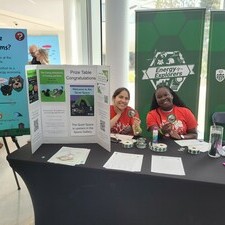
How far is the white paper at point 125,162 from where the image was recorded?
1403 mm

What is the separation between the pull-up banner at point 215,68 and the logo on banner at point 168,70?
276mm

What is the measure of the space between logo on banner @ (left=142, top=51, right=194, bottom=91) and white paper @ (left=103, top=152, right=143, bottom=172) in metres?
1.76

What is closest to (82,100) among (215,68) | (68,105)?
(68,105)

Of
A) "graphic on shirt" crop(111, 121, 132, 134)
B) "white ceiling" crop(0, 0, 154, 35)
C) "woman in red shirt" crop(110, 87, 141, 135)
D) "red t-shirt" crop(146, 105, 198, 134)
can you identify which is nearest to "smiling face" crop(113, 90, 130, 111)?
"woman in red shirt" crop(110, 87, 141, 135)

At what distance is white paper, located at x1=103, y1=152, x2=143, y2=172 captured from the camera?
140 cm

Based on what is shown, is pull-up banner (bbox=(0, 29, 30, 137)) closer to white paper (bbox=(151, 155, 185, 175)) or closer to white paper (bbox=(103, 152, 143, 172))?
white paper (bbox=(103, 152, 143, 172))

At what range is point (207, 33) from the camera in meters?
3.05

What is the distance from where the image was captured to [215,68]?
10.1ft

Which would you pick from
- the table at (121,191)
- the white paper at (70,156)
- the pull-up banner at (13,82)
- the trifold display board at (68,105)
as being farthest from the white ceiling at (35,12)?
the table at (121,191)

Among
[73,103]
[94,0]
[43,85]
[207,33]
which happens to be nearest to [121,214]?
[73,103]

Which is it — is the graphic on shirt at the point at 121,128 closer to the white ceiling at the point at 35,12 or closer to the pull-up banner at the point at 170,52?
the pull-up banner at the point at 170,52

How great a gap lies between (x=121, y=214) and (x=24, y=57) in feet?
4.87

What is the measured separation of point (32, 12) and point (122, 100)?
431 cm

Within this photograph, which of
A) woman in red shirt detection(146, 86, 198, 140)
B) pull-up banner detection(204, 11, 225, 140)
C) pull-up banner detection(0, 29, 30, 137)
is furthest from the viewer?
pull-up banner detection(204, 11, 225, 140)
